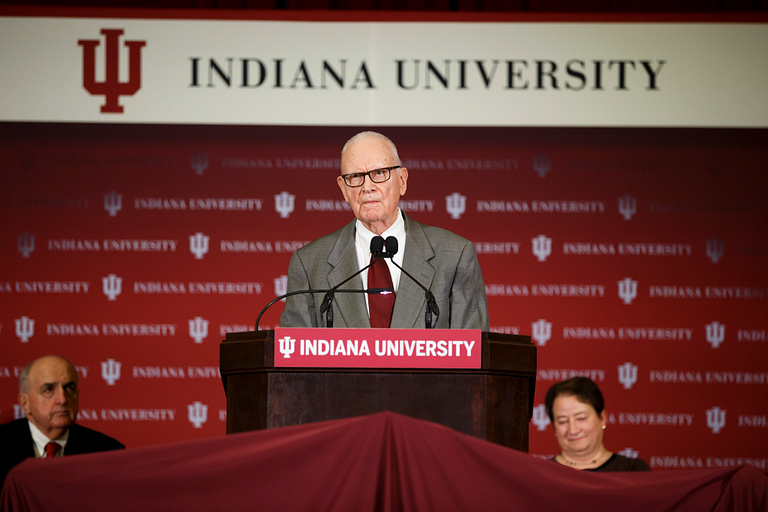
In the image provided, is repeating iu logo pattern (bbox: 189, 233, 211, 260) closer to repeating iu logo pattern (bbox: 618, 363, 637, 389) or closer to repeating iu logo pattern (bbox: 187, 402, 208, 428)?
repeating iu logo pattern (bbox: 187, 402, 208, 428)

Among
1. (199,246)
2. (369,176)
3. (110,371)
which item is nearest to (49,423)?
(110,371)

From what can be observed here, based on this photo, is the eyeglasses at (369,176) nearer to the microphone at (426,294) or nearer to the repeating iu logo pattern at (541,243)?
the microphone at (426,294)

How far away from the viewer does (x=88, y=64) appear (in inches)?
175

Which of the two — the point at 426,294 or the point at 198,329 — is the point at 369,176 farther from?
the point at 198,329

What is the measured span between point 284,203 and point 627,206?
1889 millimetres

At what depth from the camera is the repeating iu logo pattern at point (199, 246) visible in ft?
15.0

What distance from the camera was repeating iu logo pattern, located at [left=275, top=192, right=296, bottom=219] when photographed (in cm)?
458

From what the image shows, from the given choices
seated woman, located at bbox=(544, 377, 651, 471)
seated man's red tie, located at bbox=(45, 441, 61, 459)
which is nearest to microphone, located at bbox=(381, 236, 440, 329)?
seated woman, located at bbox=(544, 377, 651, 471)

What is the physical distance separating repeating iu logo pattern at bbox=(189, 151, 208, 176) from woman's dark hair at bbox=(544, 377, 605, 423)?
2.39 metres

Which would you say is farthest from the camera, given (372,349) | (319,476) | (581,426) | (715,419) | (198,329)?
(198,329)

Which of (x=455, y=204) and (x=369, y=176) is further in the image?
(x=455, y=204)

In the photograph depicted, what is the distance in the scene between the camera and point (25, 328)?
4.46m

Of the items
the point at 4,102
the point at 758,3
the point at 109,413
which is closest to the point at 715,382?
the point at 758,3

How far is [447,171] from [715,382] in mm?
1835
